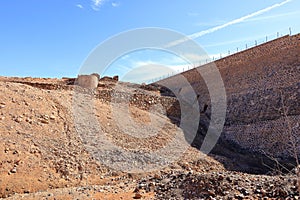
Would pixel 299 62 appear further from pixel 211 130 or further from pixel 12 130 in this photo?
pixel 12 130

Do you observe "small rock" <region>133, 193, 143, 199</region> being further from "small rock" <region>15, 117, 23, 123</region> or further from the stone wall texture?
the stone wall texture

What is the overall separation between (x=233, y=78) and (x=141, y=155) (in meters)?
12.0

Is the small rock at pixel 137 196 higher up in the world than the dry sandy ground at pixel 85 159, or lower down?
lower down

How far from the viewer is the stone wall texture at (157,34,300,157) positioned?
48.1 feet

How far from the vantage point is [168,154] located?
11.3 m

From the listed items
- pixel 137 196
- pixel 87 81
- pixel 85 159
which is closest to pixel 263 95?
pixel 87 81

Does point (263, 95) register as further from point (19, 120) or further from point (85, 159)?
point (19, 120)

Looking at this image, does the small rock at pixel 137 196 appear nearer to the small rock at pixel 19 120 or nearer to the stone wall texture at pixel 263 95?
the small rock at pixel 19 120

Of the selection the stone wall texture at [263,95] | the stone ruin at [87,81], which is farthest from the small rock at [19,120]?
the stone wall texture at [263,95]

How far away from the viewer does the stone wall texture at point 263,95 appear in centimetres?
1466

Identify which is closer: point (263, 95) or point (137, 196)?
point (137, 196)

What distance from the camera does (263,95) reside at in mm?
17344

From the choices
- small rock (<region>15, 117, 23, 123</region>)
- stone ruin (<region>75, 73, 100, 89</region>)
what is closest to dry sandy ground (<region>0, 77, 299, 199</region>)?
small rock (<region>15, 117, 23, 123</region>)

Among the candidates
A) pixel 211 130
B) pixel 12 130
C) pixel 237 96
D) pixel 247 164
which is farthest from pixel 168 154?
pixel 237 96
